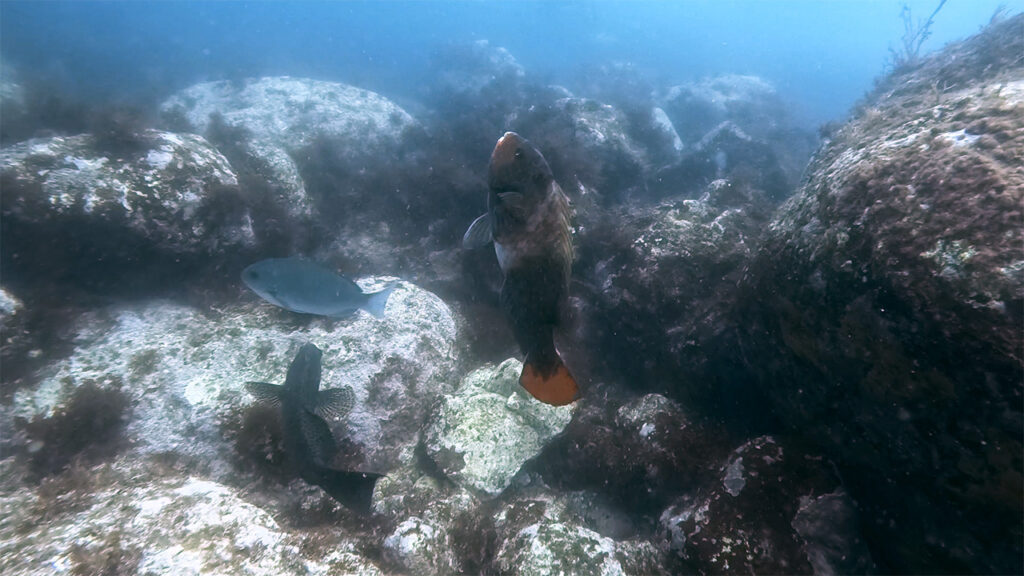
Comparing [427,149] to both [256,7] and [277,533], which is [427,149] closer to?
[277,533]

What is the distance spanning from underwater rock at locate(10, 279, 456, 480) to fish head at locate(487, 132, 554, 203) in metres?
3.62

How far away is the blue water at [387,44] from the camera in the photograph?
24.0m

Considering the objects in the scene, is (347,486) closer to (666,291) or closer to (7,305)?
(666,291)

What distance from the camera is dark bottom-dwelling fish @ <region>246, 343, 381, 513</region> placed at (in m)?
3.87

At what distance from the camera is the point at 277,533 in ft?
11.5

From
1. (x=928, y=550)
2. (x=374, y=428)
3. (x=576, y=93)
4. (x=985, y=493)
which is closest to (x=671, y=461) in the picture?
(x=928, y=550)

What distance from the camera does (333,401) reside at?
450 cm

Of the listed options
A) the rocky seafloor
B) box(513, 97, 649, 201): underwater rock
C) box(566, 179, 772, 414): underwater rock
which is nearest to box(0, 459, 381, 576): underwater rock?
the rocky seafloor

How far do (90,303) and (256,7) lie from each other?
293 feet

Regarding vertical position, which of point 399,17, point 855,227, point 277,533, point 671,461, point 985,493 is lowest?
point 277,533

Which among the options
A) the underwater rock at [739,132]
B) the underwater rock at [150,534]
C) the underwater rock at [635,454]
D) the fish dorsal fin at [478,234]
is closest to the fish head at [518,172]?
the fish dorsal fin at [478,234]

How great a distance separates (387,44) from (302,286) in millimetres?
50237

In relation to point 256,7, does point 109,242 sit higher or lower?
lower

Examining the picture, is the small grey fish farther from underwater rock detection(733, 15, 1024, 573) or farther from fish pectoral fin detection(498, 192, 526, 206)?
underwater rock detection(733, 15, 1024, 573)
